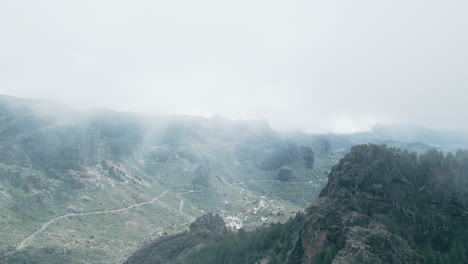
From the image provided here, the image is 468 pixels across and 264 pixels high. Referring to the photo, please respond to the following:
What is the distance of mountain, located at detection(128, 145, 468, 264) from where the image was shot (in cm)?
8138

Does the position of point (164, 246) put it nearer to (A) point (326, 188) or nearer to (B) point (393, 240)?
(A) point (326, 188)

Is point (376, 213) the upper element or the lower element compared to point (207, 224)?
upper

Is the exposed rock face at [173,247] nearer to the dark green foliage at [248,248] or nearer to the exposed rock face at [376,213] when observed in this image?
the dark green foliage at [248,248]

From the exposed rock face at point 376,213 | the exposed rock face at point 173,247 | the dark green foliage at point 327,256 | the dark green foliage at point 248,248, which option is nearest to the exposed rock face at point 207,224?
the exposed rock face at point 173,247

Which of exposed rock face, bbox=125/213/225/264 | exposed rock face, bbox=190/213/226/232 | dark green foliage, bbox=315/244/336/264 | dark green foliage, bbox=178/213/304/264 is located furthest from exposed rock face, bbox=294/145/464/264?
exposed rock face, bbox=190/213/226/232

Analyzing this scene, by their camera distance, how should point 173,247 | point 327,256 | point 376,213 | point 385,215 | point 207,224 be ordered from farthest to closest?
point 207,224 → point 173,247 → point 376,213 → point 385,215 → point 327,256

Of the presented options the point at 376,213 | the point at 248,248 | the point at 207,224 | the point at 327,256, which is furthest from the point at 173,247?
the point at 376,213

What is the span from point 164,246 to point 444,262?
118 meters

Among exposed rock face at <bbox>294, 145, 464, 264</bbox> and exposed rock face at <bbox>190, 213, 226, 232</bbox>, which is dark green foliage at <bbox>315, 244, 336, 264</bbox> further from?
exposed rock face at <bbox>190, 213, 226, 232</bbox>

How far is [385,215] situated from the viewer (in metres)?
93.3

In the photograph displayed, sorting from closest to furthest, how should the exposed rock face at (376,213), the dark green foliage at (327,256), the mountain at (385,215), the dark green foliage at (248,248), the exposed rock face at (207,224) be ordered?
the dark green foliage at (327,256)
the exposed rock face at (376,213)
the mountain at (385,215)
the dark green foliage at (248,248)
the exposed rock face at (207,224)

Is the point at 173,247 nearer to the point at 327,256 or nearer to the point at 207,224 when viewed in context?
the point at 207,224

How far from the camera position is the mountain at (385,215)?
3204 inches

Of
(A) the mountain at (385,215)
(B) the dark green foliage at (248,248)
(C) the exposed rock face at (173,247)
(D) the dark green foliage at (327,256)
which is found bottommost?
(C) the exposed rock face at (173,247)
